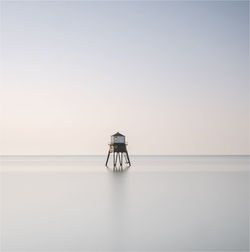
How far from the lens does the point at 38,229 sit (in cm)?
1168

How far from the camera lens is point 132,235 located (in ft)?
35.6

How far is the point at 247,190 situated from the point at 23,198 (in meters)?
14.4

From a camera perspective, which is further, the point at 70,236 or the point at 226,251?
the point at 70,236

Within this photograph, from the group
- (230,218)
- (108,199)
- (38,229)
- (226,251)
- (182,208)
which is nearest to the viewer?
(226,251)

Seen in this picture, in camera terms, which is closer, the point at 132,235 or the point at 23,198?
the point at 132,235

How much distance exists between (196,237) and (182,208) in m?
5.55

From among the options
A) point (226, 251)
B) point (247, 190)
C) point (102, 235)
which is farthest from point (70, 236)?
point (247, 190)

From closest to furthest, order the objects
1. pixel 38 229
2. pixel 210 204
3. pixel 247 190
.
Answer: pixel 38 229
pixel 210 204
pixel 247 190

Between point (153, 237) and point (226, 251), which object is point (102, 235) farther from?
point (226, 251)

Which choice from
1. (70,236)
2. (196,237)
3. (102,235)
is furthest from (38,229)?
(196,237)

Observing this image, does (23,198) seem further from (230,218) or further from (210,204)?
(230,218)

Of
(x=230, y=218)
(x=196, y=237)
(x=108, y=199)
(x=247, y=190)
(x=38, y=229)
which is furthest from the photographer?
(x=247, y=190)

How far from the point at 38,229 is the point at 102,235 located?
234cm

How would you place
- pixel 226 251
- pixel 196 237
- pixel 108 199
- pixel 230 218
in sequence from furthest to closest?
pixel 108 199
pixel 230 218
pixel 196 237
pixel 226 251
